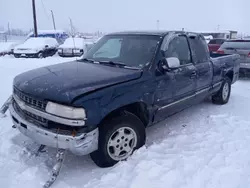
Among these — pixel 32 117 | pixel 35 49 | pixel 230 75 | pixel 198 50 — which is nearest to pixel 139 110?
pixel 32 117

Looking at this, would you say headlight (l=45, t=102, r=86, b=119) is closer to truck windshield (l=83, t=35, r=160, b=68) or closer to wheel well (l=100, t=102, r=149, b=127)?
wheel well (l=100, t=102, r=149, b=127)

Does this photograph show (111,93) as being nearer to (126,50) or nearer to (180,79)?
(126,50)

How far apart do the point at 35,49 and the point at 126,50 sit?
12299mm

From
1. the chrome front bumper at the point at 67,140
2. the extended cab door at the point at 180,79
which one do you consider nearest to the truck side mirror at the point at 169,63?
the extended cab door at the point at 180,79

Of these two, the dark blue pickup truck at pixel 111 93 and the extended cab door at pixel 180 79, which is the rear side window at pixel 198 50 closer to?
the dark blue pickup truck at pixel 111 93

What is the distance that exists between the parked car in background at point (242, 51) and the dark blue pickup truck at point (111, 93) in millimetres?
4938

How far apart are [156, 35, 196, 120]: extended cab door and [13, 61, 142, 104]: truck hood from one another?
0.78 m

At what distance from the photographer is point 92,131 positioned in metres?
2.67

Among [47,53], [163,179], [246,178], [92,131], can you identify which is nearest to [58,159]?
[92,131]

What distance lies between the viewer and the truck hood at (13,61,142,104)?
8.52 ft

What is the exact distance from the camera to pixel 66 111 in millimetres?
2520

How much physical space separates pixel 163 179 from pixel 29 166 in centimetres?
172

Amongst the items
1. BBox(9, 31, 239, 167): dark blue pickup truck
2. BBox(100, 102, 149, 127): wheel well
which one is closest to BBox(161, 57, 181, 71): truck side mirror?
BBox(9, 31, 239, 167): dark blue pickup truck

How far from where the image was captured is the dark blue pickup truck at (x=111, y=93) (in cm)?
260
